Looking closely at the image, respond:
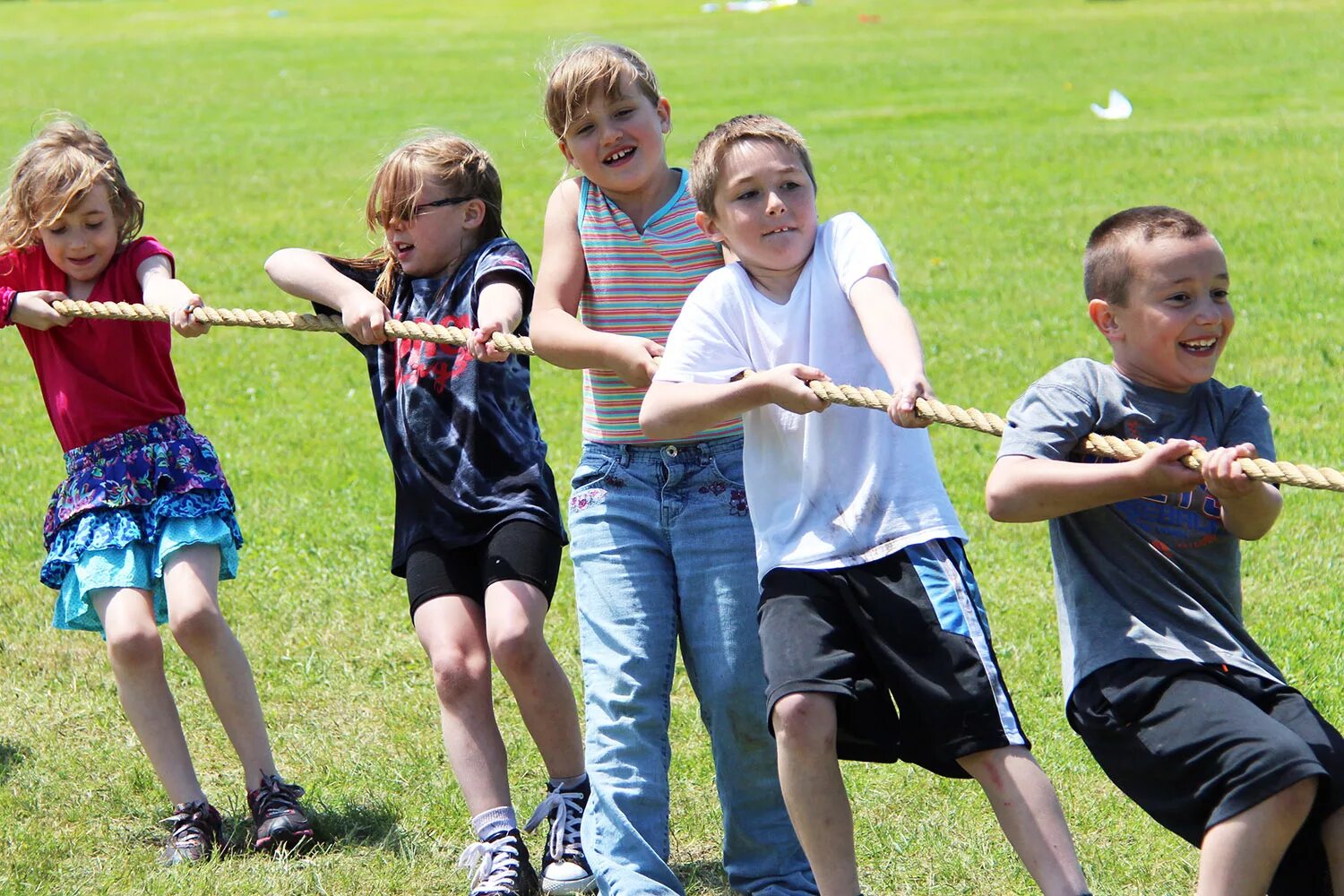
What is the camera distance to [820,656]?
3209 millimetres

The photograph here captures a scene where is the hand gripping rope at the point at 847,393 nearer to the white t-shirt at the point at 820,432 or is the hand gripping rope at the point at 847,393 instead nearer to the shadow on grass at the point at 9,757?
the white t-shirt at the point at 820,432

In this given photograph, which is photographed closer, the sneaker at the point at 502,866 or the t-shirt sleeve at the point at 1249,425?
the t-shirt sleeve at the point at 1249,425

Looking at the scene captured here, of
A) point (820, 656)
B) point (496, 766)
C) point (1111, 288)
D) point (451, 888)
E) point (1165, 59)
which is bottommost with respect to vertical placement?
point (451, 888)

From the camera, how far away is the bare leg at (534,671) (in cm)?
385

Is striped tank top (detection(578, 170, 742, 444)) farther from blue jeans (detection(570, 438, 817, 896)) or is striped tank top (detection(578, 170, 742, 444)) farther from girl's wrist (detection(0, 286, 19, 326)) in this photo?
girl's wrist (detection(0, 286, 19, 326))

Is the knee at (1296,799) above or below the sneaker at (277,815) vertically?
above

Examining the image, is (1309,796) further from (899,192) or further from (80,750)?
(899,192)

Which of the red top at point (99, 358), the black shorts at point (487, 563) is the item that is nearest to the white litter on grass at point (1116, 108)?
the red top at point (99, 358)

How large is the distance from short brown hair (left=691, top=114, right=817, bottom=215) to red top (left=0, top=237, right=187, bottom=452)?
1691mm

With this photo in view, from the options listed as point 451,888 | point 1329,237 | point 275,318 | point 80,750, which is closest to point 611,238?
point 275,318

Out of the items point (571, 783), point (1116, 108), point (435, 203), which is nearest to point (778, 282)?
point (435, 203)

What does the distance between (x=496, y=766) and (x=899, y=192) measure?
39.7 feet

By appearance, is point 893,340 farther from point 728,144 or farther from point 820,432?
point 728,144

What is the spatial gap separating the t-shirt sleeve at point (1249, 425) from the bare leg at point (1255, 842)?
2.08 ft
